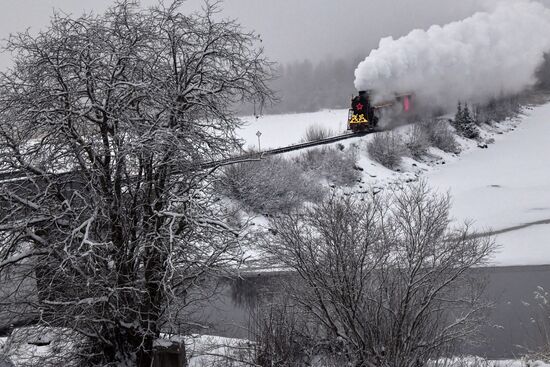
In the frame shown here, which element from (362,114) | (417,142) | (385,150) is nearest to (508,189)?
(385,150)

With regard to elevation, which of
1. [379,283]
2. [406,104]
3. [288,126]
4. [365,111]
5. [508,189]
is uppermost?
[288,126]

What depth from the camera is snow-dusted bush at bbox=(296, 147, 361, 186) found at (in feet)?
93.1

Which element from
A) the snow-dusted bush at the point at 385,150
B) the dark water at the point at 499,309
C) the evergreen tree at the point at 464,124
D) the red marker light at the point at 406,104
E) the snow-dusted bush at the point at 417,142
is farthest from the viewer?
the evergreen tree at the point at 464,124

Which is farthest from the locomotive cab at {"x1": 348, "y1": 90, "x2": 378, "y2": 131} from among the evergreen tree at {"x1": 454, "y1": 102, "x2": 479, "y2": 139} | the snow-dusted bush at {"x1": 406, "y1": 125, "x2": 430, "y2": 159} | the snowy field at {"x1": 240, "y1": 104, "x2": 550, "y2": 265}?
the evergreen tree at {"x1": 454, "y1": 102, "x2": 479, "y2": 139}

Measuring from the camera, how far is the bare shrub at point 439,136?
39.8 m

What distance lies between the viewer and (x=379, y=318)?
9820 mm

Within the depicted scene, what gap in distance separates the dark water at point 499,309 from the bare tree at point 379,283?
165cm

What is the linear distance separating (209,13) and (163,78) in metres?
1.44

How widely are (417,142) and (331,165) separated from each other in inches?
427

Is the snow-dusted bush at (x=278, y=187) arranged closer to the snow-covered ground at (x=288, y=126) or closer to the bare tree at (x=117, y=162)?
the snow-covered ground at (x=288, y=126)

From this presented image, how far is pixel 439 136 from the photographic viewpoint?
40219 millimetres

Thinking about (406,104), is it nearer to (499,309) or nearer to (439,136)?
(439,136)

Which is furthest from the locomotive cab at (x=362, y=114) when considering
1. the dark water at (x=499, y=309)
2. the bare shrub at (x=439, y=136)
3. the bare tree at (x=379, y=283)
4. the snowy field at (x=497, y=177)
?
the bare tree at (x=379, y=283)

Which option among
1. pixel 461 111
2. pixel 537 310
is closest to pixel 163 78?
pixel 537 310
